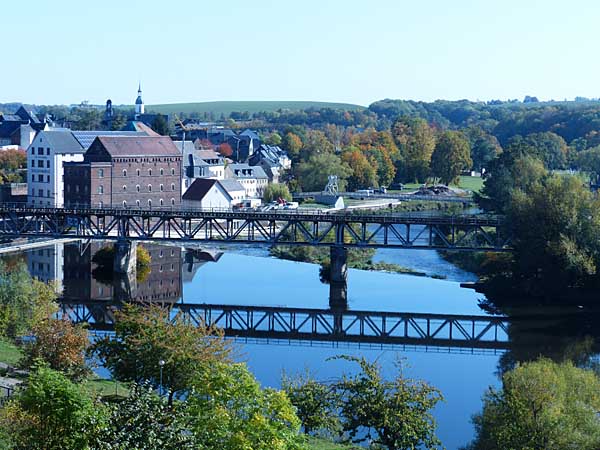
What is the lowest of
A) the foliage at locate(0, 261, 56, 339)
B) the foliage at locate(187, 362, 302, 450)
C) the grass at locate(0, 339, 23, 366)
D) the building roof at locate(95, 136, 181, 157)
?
the grass at locate(0, 339, 23, 366)

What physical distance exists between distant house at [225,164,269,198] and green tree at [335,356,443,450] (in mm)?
67841

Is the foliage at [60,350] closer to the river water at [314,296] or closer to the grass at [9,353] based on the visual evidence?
the grass at [9,353]

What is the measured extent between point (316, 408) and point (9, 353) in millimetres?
10871

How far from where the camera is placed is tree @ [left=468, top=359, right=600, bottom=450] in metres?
23.4

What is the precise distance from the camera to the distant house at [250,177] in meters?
93.4

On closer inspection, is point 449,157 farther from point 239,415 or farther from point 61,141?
point 239,415

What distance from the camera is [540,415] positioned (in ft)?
78.3

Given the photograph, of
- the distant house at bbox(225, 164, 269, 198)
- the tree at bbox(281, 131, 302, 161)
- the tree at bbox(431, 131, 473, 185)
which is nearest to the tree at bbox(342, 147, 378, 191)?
the tree at bbox(431, 131, 473, 185)

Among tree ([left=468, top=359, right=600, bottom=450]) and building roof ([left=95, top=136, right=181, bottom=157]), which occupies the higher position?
building roof ([left=95, top=136, right=181, bottom=157])

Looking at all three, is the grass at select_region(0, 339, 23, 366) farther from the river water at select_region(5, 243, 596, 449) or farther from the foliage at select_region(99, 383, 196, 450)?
the foliage at select_region(99, 383, 196, 450)

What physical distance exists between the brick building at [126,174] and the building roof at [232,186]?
Answer: 788cm

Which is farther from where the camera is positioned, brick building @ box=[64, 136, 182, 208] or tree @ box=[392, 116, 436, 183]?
tree @ box=[392, 116, 436, 183]

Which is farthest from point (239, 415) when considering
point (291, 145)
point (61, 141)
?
point (291, 145)

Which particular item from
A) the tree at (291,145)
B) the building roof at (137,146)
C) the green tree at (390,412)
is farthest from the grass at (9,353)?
the tree at (291,145)
